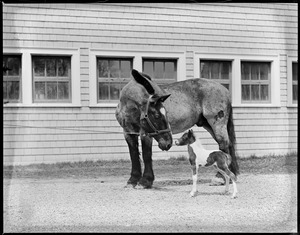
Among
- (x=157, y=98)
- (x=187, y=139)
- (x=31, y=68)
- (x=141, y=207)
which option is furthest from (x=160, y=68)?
(x=141, y=207)

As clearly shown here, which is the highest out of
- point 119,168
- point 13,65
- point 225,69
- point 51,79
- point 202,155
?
point 225,69

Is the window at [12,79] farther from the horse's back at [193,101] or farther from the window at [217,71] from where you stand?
the window at [217,71]

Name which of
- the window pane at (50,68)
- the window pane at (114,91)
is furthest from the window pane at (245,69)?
the window pane at (50,68)

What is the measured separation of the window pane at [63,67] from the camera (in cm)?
524

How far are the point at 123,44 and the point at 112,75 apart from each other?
61 cm

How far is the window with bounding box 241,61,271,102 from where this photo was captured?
219 inches

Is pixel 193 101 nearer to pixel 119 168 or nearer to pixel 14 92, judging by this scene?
pixel 119 168

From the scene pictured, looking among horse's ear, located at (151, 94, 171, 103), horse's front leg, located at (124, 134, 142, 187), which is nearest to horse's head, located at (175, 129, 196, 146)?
horse's ear, located at (151, 94, 171, 103)

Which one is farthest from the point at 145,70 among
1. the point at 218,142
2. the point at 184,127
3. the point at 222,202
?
the point at 222,202

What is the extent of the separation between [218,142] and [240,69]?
1.16 m

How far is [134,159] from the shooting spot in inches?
239

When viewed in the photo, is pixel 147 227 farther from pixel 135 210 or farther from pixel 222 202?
pixel 222 202

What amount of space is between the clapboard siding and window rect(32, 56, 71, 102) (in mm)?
151

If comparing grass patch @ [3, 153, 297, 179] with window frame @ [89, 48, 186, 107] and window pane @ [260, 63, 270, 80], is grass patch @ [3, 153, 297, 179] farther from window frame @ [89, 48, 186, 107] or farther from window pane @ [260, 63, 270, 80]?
window pane @ [260, 63, 270, 80]
